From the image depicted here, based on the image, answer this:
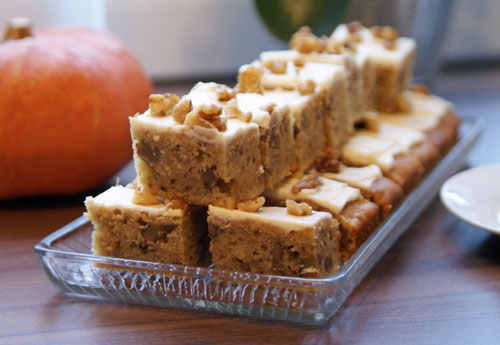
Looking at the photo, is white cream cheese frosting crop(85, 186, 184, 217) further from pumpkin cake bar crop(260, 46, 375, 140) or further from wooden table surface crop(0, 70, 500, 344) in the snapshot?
pumpkin cake bar crop(260, 46, 375, 140)

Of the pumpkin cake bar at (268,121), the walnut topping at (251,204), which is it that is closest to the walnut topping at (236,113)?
the pumpkin cake bar at (268,121)

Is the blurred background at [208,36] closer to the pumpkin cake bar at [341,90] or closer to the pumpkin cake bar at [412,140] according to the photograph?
the pumpkin cake bar at [412,140]

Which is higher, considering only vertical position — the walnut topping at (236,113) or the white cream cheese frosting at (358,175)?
the walnut topping at (236,113)

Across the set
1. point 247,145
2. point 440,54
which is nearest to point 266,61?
point 247,145

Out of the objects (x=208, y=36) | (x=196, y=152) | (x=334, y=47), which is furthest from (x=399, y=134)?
(x=208, y=36)

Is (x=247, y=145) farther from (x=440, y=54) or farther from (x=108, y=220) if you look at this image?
(x=440, y=54)

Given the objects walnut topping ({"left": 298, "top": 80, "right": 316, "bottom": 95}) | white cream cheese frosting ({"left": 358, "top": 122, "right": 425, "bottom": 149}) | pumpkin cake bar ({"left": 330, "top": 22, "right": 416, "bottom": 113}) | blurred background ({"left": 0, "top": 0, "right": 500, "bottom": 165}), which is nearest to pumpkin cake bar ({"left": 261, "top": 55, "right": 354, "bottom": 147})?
walnut topping ({"left": 298, "top": 80, "right": 316, "bottom": 95})

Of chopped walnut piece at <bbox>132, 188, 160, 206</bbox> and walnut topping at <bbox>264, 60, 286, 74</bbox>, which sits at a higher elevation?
walnut topping at <bbox>264, 60, 286, 74</bbox>
